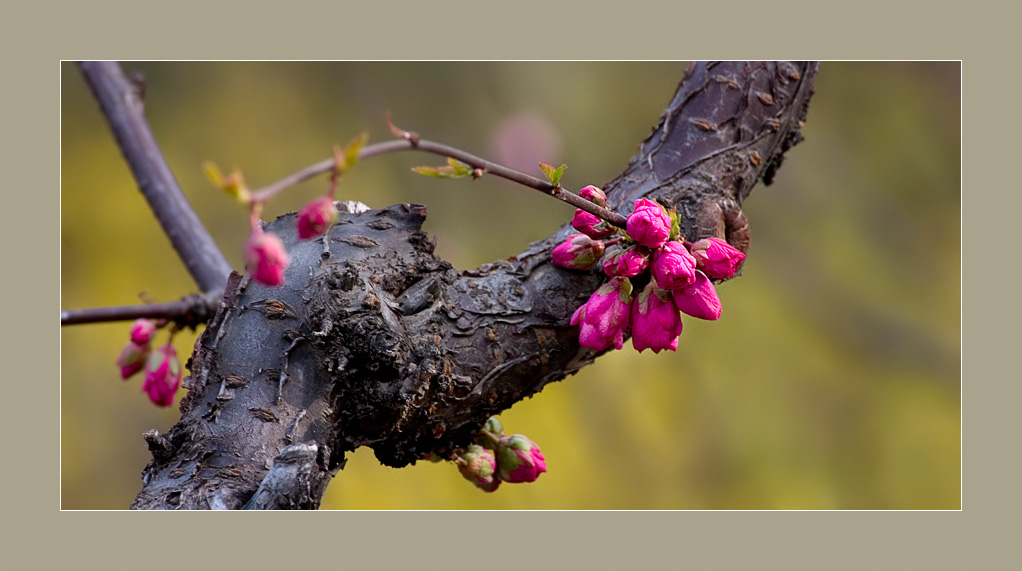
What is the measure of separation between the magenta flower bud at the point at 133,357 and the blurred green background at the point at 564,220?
66 centimetres

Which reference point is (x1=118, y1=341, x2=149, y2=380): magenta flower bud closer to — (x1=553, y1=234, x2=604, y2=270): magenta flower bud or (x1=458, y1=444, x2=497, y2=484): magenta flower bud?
(x1=458, y1=444, x2=497, y2=484): magenta flower bud

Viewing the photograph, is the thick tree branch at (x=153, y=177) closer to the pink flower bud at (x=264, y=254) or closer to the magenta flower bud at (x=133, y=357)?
the magenta flower bud at (x=133, y=357)

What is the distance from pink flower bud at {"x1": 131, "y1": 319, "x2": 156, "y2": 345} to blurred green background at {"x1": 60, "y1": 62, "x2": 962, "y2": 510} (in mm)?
685

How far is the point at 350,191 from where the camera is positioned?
1899mm

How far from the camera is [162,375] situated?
99 cm

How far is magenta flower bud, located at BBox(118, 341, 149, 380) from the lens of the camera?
3.27 feet

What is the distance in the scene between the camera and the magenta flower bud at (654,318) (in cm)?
75

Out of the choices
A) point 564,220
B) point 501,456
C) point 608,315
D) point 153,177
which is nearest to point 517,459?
point 501,456

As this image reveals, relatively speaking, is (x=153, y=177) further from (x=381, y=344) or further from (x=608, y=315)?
(x=608, y=315)

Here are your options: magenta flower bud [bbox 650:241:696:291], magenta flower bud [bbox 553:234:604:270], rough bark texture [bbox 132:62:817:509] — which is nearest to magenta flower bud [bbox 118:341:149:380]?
rough bark texture [bbox 132:62:817:509]

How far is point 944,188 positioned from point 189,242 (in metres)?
2.17

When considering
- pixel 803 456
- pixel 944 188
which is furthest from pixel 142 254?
pixel 944 188

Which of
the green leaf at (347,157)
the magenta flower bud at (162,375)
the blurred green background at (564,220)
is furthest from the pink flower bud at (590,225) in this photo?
the blurred green background at (564,220)

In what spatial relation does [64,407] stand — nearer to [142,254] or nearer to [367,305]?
[142,254]
